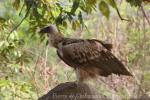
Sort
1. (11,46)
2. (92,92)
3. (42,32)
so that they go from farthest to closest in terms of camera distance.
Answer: (11,46) < (42,32) < (92,92)

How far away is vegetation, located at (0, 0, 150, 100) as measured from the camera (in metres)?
3.85

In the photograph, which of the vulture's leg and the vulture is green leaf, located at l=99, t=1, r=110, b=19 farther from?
the vulture's leg

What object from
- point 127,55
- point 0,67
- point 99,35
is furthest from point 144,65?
point 0,67

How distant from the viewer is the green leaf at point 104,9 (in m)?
2.97

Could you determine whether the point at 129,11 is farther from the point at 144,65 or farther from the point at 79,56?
the point at 79,56

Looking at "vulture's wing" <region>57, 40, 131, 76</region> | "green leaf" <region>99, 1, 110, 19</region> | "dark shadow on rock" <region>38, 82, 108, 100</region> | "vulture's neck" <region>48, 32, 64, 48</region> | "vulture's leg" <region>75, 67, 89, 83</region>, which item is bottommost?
"dark shadow on rock" <region>38, 82, 108, 100</region>

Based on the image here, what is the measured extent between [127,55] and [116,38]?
392mm

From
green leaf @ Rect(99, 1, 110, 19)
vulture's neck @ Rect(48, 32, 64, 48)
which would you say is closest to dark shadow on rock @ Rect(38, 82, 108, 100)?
vulture's neck @ Rect(48, 32, 64, 48)

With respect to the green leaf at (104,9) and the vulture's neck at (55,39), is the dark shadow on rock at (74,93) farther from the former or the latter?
the green leaf at (104,9)

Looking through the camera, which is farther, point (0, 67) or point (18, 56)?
point (0, 67)

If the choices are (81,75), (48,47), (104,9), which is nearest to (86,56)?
(81,75)

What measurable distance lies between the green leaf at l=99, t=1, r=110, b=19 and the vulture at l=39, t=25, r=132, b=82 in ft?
4.56

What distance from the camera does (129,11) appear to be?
28.8ft

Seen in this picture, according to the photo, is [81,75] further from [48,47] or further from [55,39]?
[48,47]
